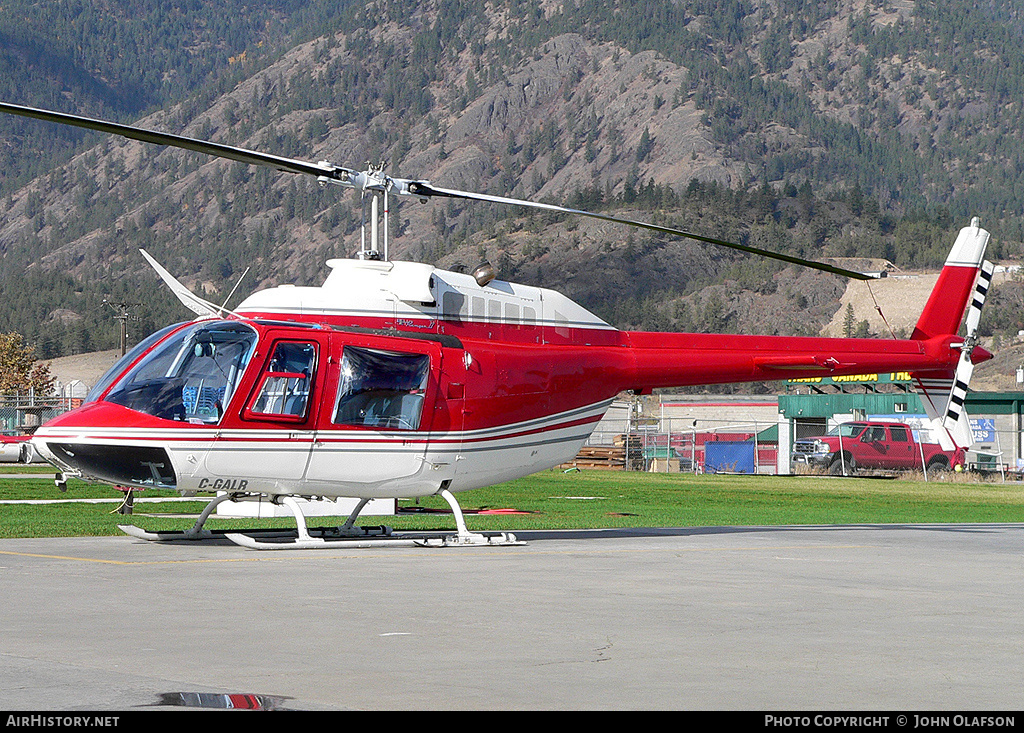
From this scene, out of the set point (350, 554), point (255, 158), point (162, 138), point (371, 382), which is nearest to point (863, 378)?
point (371, 382)

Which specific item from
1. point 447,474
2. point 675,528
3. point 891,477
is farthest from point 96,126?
point 891,477

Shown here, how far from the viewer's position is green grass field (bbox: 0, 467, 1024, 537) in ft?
63.8

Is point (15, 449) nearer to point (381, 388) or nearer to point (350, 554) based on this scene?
point (381, 388)

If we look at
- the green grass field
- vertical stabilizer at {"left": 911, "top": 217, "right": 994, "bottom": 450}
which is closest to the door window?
the green grass field

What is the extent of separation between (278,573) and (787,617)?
191 inches

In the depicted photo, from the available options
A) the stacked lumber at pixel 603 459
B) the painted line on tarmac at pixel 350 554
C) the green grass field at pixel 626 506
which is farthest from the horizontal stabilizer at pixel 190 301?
the stacked lumber at pixel 603 459

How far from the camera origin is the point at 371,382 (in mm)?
15375

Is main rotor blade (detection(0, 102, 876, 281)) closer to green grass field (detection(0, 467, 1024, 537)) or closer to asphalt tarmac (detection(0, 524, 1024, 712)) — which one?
asphalt tarmac (detection(0, 524, 1024, 712))

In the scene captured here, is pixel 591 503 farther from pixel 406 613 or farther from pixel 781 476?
pixel 781 476

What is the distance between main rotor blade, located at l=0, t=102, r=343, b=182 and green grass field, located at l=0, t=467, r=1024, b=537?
5820 mm

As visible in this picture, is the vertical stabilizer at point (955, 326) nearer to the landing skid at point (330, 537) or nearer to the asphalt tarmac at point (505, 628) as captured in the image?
the asphalt tarmac at point (505, 628)

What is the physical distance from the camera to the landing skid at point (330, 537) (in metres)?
14.8

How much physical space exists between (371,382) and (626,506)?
11.6 m
